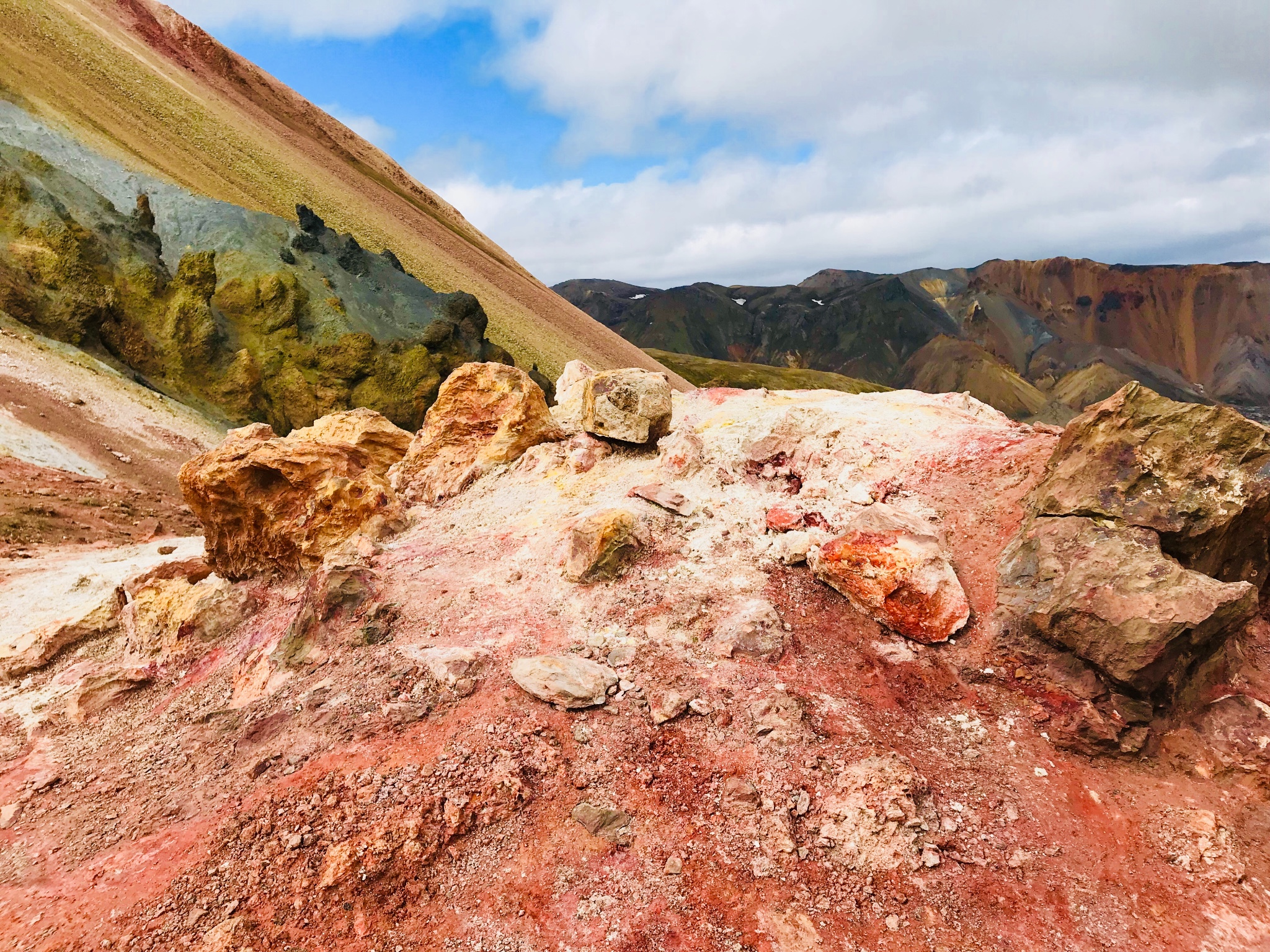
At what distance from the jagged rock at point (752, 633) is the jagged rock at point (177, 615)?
12277 millimetres

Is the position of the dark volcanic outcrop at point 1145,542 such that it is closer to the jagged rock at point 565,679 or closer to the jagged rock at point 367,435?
the jagged rock at point 565,679

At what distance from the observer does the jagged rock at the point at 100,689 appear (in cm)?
1383

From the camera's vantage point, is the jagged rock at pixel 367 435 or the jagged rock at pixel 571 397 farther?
the jagged rock at pixel 571 397

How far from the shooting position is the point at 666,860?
8.80 m

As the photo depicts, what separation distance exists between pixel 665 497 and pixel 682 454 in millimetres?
2283

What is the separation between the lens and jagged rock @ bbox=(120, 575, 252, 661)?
627 inches

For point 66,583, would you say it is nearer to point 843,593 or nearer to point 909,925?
point 843,593

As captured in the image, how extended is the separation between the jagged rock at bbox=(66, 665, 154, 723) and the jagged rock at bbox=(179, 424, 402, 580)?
166 inches

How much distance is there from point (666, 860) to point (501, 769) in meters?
2.69

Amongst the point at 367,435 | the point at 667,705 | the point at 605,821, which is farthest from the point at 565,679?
the point at 367,435

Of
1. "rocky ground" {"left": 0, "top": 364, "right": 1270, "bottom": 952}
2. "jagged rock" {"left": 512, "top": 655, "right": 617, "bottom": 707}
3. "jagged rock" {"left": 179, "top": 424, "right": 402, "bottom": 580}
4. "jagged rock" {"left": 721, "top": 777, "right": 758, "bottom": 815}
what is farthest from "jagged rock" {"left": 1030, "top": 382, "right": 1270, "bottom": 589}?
"jagged rock" {"left": 179, "top": 424, "right": 402, "bottom": 580}

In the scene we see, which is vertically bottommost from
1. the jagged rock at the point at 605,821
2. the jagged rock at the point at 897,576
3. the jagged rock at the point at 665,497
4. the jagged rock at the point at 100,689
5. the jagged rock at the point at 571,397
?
the jagged rock at the point at 100,689

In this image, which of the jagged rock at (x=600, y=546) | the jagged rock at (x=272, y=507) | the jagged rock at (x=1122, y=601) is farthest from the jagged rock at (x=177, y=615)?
the jagged rock at (x=1122, y=601)

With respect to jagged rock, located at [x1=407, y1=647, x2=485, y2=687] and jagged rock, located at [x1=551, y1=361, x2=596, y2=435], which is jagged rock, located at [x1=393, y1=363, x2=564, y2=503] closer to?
jagged rock, located at [x1=551, y1=361, x2=596, y2=435]
